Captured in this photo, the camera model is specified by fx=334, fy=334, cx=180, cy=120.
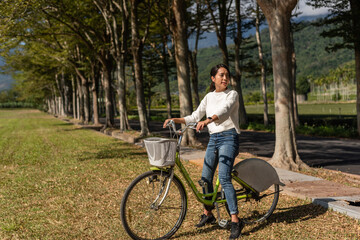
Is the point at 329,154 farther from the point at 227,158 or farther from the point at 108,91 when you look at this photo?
the point at 108,91

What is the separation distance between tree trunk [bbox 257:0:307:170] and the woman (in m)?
4.45

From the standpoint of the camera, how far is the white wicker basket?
3469 mm

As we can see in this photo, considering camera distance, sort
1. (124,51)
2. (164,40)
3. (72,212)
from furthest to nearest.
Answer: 1. (164,40)
2. (124,51)
3. (72,212)

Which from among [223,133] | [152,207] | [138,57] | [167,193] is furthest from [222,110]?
[138,57]

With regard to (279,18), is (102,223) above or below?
below

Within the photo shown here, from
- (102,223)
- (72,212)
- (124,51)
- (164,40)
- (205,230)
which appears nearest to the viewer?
(205,230)

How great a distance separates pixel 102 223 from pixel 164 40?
2293 cm

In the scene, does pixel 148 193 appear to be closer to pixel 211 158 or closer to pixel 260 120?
pixel 211 158

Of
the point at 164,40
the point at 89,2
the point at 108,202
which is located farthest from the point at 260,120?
the point at 108,202

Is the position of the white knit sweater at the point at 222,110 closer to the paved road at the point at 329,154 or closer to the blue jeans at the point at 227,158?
the blue jeans at the point at 227,158

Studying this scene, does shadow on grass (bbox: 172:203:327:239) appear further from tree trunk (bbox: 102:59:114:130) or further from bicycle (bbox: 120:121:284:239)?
tree trunk (bbox: 102:59:114:130)

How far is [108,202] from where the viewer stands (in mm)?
5746

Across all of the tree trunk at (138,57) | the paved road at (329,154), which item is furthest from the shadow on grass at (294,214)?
the tree trunk at (138,57)

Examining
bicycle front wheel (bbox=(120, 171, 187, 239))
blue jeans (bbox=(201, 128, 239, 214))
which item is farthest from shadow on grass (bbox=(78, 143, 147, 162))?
blue jeans (bbox=(201, 128, 239, 214))
